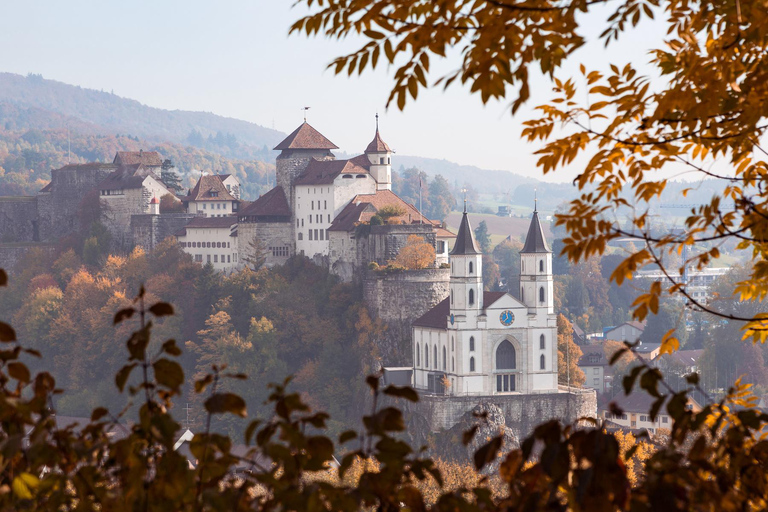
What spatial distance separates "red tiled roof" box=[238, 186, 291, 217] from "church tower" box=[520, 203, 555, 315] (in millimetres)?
14237

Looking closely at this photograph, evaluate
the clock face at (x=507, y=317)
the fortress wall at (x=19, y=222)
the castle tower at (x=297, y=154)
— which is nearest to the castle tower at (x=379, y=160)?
the castle tower at (x=297, y=154)

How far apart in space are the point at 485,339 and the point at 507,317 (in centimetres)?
145

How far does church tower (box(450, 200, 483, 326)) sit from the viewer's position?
56.8 meters

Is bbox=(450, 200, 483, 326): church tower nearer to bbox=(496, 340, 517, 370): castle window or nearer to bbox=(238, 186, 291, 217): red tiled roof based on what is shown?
bbox=(496, 340, 517, 370): castle window

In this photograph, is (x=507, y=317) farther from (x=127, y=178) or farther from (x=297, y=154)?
(x=127, y=178)

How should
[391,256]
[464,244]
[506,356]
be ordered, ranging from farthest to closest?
[391,256]
[464,244]
[506,356]

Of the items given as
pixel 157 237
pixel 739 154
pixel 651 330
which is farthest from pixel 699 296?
pixel 739 154

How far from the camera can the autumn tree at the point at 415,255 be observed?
60594 mm

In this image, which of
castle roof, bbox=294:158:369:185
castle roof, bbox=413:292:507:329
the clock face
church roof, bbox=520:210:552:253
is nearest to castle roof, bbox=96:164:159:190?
castle roof, bbox=294:158:369:185

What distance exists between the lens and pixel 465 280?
5706cm

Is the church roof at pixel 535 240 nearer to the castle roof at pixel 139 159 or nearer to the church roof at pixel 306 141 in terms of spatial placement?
the church roof at pixel 306 141

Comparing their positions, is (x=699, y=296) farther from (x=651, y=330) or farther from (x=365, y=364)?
(x=365, y=364)

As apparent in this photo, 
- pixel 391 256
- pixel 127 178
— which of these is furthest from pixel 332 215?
pixel 127 178

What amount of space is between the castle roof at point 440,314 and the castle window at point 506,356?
201 centimetres
